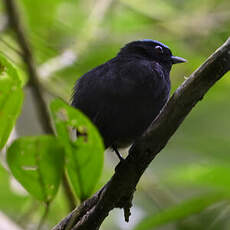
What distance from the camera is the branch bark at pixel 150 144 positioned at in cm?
216

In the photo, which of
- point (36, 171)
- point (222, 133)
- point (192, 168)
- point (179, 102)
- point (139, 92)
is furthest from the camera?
point (222, 133)

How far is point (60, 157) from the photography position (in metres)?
2.33

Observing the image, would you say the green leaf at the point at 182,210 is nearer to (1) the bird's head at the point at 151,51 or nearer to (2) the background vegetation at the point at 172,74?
(2) the background vegetation at the point at 172,74

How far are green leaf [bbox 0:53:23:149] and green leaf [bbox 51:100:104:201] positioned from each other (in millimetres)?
177

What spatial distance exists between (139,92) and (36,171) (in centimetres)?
75

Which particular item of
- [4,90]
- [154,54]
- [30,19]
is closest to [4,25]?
[30,19]

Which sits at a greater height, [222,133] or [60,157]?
[60,157]

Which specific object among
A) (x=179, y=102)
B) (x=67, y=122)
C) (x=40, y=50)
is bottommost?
(x=179, y=102)

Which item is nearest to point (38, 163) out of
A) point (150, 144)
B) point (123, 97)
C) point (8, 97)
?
point (8, 97)

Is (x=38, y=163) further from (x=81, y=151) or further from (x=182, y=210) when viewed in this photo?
(x=182, y=210)

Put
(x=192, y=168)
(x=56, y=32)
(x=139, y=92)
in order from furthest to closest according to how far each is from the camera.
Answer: (x=56, y=32), (x=192, y=168), (x=139, y=92)

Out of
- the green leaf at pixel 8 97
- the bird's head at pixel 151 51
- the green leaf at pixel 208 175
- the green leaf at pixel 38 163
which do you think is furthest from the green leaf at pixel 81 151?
the bird's head at pixel 151 51

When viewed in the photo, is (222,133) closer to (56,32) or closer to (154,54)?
(56,32)

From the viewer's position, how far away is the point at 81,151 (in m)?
2.36
